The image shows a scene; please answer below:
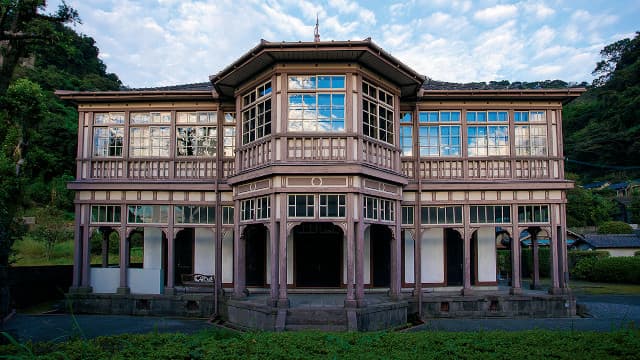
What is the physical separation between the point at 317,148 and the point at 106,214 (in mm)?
9187

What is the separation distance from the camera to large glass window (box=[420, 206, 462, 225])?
1777 cm

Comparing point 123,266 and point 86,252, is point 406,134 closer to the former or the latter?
point 123,266

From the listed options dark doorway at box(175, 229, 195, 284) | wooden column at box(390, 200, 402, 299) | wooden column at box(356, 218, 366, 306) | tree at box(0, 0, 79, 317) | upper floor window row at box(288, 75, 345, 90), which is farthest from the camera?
dark doorway at box(175, 229, 195, 284)

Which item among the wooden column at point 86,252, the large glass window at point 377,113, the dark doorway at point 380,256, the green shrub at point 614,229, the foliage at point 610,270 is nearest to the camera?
the large glass window at point 377,113

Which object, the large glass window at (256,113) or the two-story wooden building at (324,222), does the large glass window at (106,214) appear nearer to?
the two-story wooden building at (324,222)

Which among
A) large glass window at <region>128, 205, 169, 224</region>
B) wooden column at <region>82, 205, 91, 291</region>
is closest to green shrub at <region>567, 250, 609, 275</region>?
large glass window at <region>128, 205, 169, 224</region>

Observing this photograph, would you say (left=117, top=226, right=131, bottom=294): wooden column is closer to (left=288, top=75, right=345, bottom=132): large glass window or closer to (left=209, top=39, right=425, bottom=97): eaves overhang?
(left=209, top=39, right=425, bottom=97): eaves overhang

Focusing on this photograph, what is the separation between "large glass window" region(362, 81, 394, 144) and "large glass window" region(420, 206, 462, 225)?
3.35 meters

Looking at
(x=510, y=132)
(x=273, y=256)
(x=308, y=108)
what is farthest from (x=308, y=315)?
(x=510, y=132)

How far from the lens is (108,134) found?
1864 cm

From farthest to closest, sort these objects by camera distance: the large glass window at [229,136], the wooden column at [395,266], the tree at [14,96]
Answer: the large glass window at [229,136], the wooden column at [395,266], the tree at [14,96]

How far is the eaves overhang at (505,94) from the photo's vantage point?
17.8 meters

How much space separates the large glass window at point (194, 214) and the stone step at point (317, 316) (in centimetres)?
602

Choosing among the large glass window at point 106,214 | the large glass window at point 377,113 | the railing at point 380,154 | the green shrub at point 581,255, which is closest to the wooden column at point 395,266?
the railing at point 380,154
